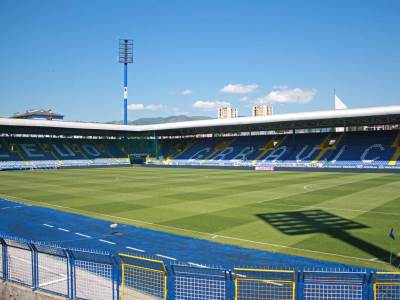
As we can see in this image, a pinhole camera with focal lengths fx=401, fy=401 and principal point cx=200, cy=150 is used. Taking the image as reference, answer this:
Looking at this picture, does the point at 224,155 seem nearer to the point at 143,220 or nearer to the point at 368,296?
the point at 143,220

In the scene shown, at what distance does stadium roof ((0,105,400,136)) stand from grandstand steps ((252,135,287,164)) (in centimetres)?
252

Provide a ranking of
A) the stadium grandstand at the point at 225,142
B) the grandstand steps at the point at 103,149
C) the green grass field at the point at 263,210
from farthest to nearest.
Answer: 1. the grandstand steps at the point at 103,149
2. the stadium grandstand at the point at 225,142
3. the green grass field at the point at 263,210

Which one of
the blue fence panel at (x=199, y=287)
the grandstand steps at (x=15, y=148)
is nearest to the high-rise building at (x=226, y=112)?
Answer: the grandstand steps at (x=15, y=148)

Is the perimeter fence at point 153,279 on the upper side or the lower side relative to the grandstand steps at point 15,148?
lower

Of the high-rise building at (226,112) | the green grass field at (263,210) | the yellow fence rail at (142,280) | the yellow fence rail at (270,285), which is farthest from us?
the high-rise building at (226,112)

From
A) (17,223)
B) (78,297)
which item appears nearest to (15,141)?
(17,223)

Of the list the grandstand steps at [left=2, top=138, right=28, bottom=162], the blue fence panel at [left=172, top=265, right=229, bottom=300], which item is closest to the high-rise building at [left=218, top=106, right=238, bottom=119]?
the grandstand steps at [left=2, top=138, right=28, bottom=162]

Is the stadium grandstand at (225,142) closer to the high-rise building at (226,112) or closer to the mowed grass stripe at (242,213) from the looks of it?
the mowed grass stripe at (242,213)

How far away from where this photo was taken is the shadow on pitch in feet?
50.3

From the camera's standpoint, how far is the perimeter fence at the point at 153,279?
23.8 feet

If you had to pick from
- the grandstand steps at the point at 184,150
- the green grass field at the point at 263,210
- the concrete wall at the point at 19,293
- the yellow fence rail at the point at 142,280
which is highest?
the grandstand steps at the point at 184,150

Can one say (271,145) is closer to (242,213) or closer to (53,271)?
(242,213)

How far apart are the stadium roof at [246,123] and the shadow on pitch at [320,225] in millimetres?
32190

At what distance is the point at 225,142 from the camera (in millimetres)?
76250
